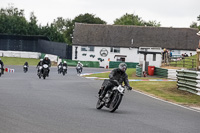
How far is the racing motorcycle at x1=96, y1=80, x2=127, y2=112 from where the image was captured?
12.8 m

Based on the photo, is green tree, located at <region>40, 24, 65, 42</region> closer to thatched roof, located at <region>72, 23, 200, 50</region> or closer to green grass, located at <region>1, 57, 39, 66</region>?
thatched roof, located at <region>72, 23, 200, 50</region>

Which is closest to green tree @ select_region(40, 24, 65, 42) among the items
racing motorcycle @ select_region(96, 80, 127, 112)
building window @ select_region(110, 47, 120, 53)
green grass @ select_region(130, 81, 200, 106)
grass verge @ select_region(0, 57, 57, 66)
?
building window @ select_region(110, 47, 120, 53)

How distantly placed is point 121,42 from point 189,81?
221 feet

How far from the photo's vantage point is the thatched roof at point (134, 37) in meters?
89.1

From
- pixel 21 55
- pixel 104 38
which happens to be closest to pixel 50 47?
pixel 21 55

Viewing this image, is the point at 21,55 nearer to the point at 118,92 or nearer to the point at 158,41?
the point at 158,41

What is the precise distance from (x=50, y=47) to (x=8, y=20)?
2642 centimetres

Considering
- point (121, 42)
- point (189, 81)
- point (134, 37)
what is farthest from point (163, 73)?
point (134, 37)

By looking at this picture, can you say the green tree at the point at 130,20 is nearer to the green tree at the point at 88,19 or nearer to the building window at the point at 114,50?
the green tree at the point at 88,19

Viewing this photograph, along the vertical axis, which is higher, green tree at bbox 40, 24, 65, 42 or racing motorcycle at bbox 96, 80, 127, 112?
green tree at bbox 40, 24, 65, 42

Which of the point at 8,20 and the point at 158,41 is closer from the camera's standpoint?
the point at 158,41

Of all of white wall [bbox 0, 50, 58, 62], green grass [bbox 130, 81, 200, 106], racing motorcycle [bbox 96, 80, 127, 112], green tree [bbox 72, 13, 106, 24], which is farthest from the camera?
green tree [bbox 72, 13, 106, 24]

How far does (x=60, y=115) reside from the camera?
1120 cm

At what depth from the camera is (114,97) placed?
12977 mm
